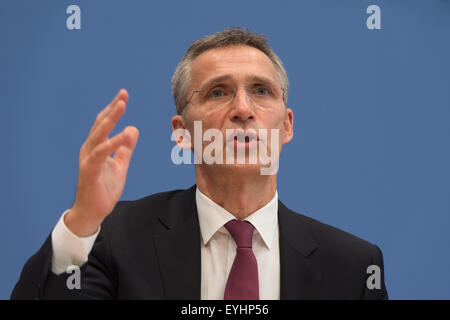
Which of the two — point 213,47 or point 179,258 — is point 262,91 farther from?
point 179,258

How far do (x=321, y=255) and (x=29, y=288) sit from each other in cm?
86

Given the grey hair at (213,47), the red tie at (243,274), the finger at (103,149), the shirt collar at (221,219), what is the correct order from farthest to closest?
the grey hair at (213,47), the shirt collar at (221,219), the red tie at (243,274), the finger at (103,149)

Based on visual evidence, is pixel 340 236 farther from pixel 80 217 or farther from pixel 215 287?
pixel 80 217

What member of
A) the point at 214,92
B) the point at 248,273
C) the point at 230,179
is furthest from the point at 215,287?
the point at 214,92

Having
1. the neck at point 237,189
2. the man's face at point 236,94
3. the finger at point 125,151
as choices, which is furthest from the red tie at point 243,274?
the finger at point 125,151

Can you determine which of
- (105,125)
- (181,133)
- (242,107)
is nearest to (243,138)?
(242,107)

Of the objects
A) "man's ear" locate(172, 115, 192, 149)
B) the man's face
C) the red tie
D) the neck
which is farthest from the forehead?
the red tie

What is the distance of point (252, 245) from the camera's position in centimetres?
149

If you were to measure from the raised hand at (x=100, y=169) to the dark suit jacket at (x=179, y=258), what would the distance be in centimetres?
26

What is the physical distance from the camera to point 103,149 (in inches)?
42.6

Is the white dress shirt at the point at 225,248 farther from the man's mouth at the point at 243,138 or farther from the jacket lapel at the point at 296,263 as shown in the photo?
the man's mouth at the point at 243,138

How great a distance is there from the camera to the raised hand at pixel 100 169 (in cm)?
109

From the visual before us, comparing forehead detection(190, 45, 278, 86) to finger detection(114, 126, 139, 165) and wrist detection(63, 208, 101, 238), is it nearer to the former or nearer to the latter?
finger detection(114, 126, 139, 165)
